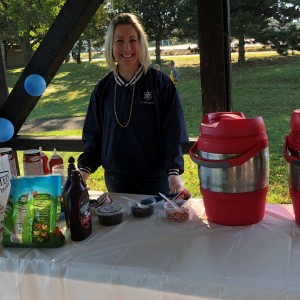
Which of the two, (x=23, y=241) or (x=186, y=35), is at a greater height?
(x=186, y=35)

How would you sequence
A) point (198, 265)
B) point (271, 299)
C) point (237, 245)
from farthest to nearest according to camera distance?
point (237, 245) < point (198, 265) < point (271, 299)

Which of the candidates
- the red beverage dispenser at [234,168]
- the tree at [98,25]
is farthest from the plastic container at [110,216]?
the tree at [98,25]

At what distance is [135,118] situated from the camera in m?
1.88

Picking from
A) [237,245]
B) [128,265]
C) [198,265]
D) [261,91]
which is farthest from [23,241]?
[261,91]

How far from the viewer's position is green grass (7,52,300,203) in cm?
535

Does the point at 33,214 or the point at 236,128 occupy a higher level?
the point at 236,128

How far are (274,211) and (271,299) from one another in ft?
1.73

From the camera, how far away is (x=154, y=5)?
9695mm

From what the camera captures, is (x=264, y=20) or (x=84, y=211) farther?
(x=264, y=20)

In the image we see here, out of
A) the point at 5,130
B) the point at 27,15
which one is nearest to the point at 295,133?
the point at 5,130

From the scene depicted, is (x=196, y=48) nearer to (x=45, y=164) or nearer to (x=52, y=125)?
(x=52, y=125)

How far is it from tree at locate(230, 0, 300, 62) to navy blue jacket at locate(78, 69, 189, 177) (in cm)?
799

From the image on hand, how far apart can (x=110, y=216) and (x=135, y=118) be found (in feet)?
1.86

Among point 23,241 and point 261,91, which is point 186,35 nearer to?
point 261,91
